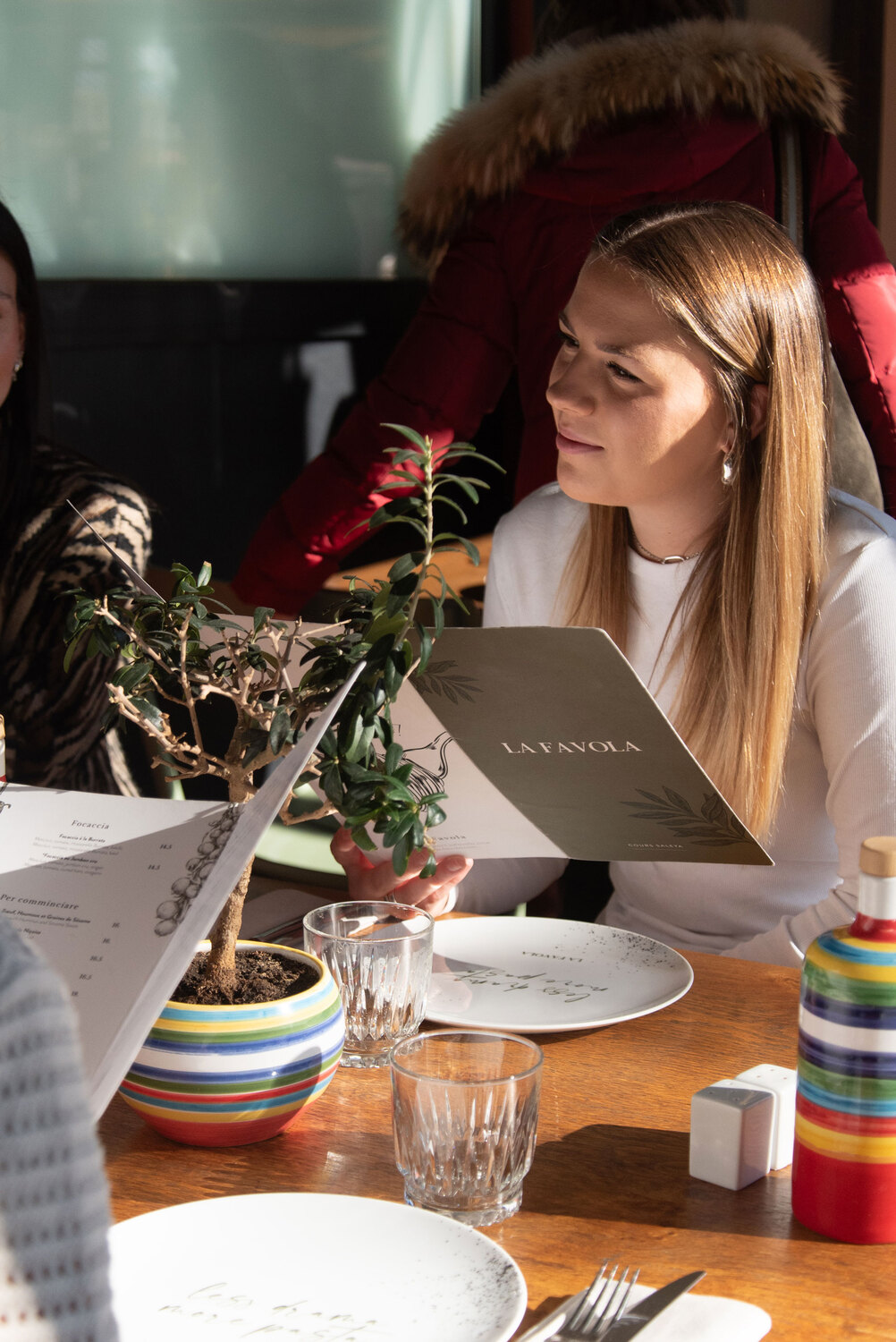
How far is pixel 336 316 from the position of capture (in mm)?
3564

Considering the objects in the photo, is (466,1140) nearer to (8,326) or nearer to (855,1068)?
(855,1068)

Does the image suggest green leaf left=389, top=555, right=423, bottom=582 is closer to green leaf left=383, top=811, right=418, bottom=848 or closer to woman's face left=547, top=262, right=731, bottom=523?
green leaf left=383, top=811, right=418, bottom=848

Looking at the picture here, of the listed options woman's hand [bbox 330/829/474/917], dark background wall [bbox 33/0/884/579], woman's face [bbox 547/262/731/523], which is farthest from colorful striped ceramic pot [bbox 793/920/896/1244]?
dark background wall [bbox 33/0/884/579]

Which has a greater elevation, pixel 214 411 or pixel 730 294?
pixel 730 294

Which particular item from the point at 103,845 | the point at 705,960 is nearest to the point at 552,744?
the point at 705,960

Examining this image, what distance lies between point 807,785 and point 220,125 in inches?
97.6

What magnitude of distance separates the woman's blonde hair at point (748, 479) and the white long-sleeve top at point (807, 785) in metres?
0.03

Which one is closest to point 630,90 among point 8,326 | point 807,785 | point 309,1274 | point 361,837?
point 8,326

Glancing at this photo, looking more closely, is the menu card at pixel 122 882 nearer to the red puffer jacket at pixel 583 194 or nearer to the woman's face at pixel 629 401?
the woman's face at pixel 629 401

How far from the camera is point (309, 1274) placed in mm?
638

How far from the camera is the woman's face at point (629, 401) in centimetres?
140

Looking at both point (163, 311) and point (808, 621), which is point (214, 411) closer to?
point (163, 311)

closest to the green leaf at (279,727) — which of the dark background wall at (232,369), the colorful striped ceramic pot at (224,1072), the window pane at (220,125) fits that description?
the colorful striped ceramic pot at (224,1072)

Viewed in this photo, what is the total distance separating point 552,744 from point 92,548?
1.05 meters
